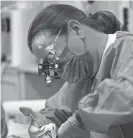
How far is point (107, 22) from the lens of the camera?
1.14 meters

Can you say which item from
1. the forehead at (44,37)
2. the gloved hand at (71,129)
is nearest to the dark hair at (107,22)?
the forehead at (44,37)

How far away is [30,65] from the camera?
2568 mm

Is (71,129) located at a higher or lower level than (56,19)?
lower

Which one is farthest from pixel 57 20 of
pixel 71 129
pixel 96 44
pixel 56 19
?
pixel 71 129

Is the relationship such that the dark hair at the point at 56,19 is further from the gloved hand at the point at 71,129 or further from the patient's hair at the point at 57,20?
the gloved hand at the point at 71,129

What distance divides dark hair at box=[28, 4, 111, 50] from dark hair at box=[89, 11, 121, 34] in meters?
0.04

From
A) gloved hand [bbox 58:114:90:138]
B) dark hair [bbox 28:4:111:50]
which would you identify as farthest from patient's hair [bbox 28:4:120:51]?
gloved hand [bbox 58:114:90:138]

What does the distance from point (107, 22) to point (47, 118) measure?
1.27ft

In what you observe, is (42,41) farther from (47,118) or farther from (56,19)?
(47,118)

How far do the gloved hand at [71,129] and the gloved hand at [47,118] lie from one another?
0.13 meters

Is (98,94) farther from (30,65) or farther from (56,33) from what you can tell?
(30,65)

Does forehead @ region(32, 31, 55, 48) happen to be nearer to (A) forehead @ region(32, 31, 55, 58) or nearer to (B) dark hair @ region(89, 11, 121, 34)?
(A) forehead @ region(32, 31, 55, 58)

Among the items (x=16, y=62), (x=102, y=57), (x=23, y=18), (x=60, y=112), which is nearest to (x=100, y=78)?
(x=102, y=57)

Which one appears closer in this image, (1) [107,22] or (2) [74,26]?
(2) [74,26]
